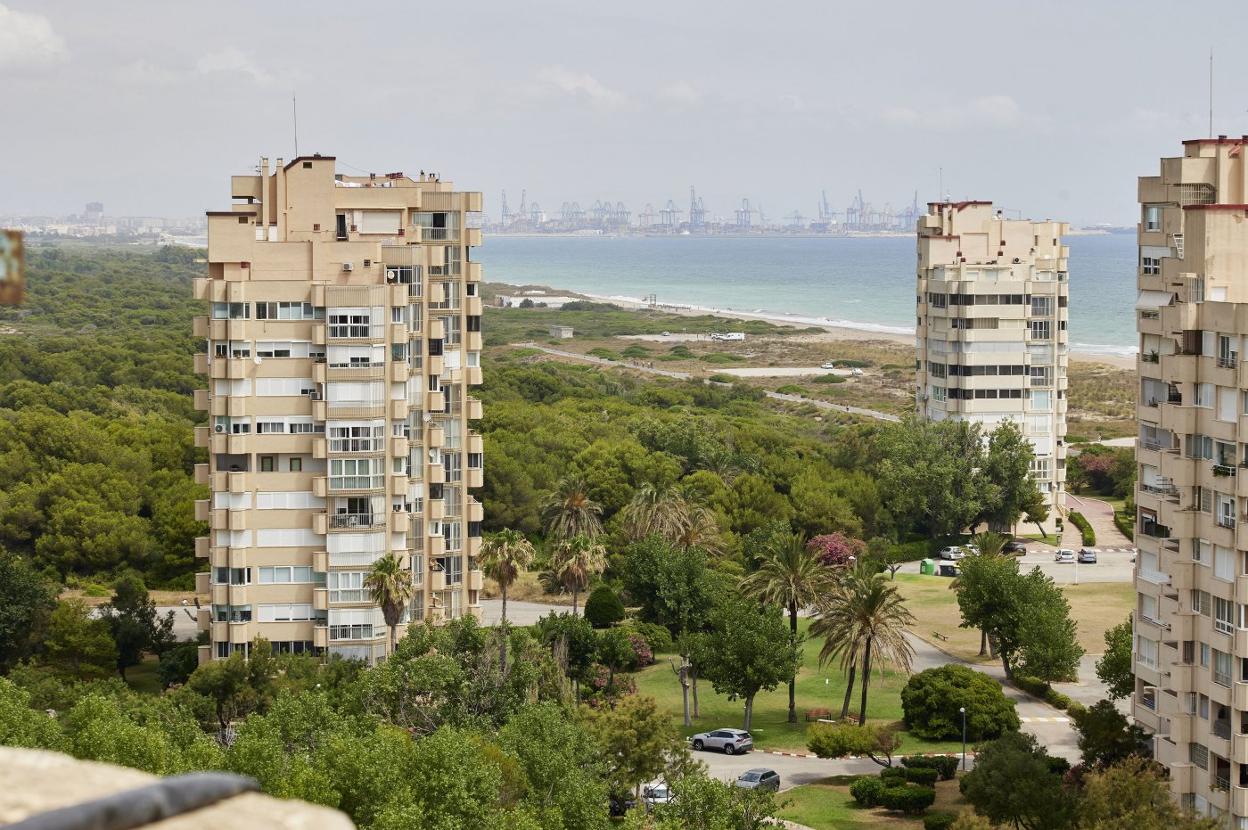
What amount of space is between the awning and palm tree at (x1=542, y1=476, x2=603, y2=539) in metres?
41.3

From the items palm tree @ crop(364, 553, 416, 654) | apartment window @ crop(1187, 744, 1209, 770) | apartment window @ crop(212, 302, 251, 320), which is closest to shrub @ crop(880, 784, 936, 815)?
apartment window @ crop(1187, 744, 1209, 770)

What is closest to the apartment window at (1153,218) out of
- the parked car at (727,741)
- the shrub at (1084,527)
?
the parked car at (727,741)

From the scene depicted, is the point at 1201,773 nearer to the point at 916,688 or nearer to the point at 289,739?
the point at 916,688

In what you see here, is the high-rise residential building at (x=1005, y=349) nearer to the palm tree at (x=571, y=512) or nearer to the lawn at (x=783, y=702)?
the palm tree at (x=571, y=512)

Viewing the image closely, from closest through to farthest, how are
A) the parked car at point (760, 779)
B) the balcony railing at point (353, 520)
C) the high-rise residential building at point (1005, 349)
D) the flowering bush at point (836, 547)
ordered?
the parked car at point (760, 779) → the balcony railing at point (353, 520) → the flowering bush at point (836, 547) → the high-rise residential building at point (1005, 349)

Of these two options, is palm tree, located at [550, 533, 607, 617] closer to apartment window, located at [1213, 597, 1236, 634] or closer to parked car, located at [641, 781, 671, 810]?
parked car, located at [641, 781, 671, 810]

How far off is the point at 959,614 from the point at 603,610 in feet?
56.6

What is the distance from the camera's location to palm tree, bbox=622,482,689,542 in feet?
A: 274

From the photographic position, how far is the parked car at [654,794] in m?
49.3

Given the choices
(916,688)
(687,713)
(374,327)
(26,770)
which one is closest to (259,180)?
(374,327)

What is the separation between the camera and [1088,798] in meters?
41.8

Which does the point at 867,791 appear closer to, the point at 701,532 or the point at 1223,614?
the point at 1223,614

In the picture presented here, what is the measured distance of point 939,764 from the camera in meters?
53.8

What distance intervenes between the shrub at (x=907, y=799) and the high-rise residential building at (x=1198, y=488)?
23.8ft
